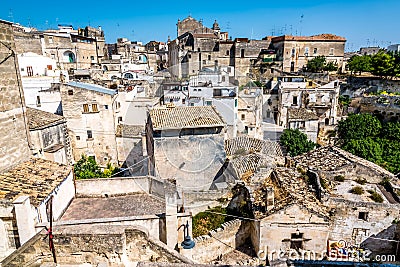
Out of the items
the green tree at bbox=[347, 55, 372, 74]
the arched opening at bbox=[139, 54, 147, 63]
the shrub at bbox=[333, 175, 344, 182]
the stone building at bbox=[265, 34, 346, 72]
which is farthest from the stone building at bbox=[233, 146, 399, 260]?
the arched opening at bbox=[139, 54, 147, 63]

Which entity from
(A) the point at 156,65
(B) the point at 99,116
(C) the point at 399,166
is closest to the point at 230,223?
(B) the point at 99,116

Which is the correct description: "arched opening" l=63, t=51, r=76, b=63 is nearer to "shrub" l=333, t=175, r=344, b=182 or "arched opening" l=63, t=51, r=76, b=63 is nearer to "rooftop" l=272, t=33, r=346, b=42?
"rooftop" l=272, t=33, r=346, b=42

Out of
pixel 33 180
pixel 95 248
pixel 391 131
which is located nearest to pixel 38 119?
pixel 33 180

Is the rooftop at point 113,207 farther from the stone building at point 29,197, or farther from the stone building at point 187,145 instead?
the stone building at point 187,145

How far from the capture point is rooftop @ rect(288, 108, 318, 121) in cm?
2682

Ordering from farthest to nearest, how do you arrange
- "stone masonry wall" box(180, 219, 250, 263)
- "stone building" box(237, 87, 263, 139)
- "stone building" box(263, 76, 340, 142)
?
"stone building" box(263, 76, 340, 142)
"stone building" box(237, 87, 263, 139)
"stone masonry wall" box(180, 219, 250, 263)

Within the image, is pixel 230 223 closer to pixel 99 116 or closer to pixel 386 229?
pixel 386 229

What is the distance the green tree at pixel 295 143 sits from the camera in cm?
2309

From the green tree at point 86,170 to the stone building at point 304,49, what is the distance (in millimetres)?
37993

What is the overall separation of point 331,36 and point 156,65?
32760mm

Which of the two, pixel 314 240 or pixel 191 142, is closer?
pixel 314 240

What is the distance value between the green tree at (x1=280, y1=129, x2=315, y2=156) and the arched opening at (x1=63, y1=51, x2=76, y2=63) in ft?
110

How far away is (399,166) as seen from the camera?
21.1 meters

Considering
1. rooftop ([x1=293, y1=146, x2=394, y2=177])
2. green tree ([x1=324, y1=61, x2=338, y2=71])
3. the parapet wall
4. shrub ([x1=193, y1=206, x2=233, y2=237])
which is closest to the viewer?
the parapet wall
